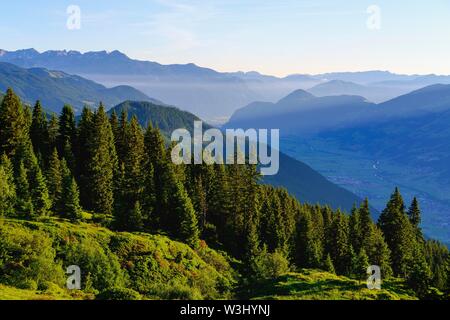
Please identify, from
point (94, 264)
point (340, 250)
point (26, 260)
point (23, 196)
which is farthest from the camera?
point (340, 250)

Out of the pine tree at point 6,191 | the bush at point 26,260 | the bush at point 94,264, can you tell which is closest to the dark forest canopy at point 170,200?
the pine tree at point 6,191

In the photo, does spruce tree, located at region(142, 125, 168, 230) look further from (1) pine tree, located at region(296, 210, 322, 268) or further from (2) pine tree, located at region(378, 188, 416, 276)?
(2) pine tree, located at region(378, 188, 416, 276)

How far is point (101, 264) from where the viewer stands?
183ft

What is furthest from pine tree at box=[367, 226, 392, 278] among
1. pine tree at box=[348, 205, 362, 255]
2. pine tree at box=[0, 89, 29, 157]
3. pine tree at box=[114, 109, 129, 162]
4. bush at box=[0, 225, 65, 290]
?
pine tree at box=[0, 89, 29, 157]

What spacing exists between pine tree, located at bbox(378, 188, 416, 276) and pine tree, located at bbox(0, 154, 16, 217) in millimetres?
74507

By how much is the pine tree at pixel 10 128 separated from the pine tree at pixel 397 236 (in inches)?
2987

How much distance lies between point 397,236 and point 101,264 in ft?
219

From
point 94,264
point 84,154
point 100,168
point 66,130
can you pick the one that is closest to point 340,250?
point 100,168

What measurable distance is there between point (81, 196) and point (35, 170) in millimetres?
12589

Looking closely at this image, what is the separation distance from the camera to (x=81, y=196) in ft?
263

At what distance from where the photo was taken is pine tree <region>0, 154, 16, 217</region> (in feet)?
196

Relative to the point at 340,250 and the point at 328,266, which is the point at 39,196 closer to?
the point at 328,266
